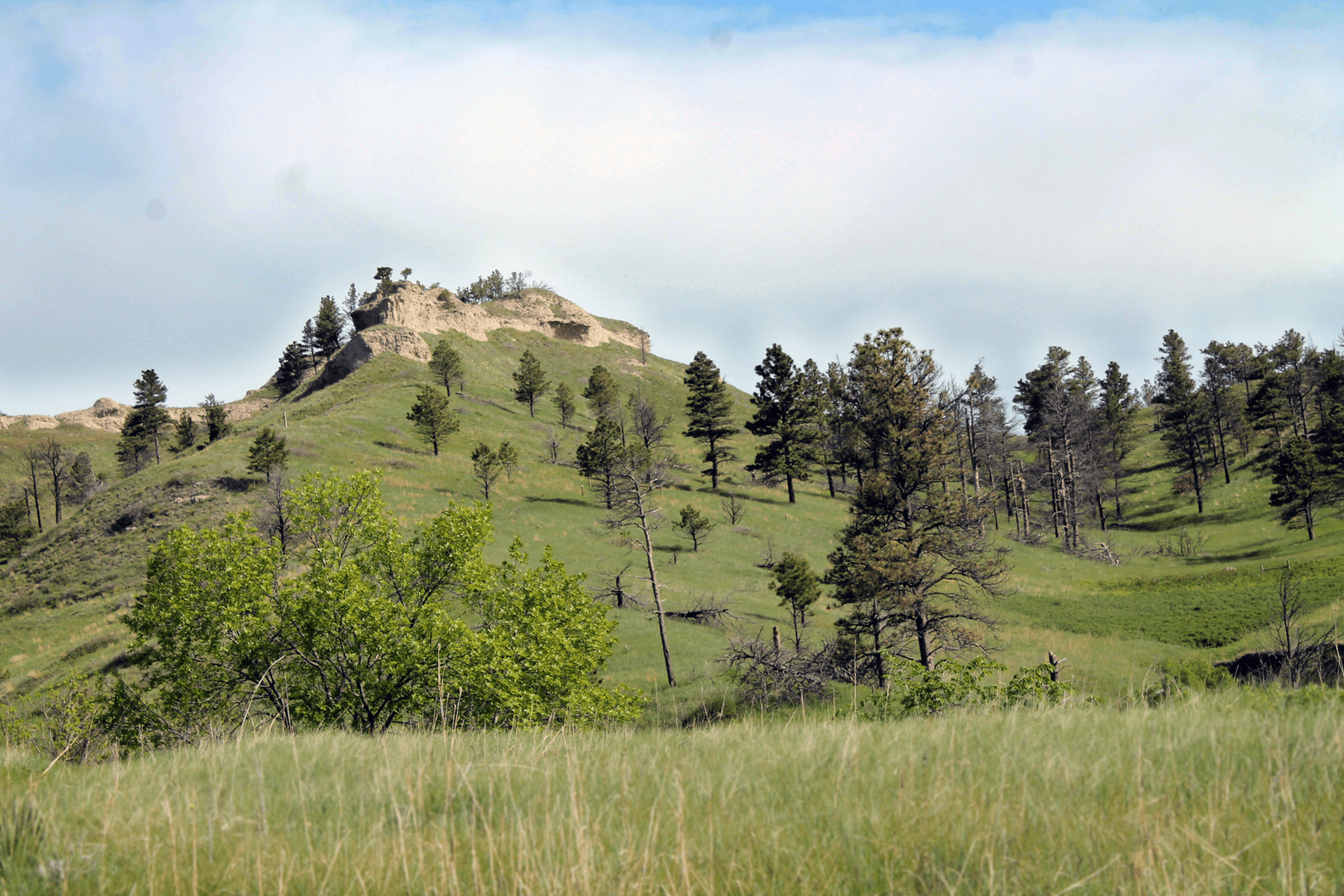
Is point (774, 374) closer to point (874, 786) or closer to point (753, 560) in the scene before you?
point (753, 560)

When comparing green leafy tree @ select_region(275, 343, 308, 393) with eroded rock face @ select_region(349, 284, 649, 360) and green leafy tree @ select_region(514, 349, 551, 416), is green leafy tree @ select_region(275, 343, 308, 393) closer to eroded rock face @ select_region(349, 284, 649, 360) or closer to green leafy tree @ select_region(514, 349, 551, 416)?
eroded rock face @ select_region(349, 284, 649, 360)

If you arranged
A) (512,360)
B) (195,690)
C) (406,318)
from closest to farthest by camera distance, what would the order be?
(195,690), (406,318), (512,360)

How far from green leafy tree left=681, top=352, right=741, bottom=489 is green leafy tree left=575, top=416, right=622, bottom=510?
12.3 meters

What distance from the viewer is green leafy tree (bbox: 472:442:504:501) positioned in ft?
173

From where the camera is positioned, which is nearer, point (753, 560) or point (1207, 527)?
point (753, 560)

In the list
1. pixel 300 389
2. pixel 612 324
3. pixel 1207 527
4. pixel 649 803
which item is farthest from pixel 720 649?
pixel 612 324

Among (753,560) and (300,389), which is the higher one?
(300,389)

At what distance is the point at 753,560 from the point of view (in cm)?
4600

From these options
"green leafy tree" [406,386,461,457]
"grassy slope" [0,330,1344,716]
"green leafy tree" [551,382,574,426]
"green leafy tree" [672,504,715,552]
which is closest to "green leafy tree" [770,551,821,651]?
"grassy slope" [0,330,1344,716]

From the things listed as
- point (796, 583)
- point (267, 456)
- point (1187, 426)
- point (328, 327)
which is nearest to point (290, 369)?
point (328, 327)

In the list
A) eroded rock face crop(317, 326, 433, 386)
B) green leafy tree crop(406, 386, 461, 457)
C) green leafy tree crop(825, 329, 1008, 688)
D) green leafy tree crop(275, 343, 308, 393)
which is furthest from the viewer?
green leafy tree crop(275, 343, 308, 393)

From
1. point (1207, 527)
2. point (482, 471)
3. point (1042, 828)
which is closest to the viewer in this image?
point (1042, 828)

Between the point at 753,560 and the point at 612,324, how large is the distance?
118 meters

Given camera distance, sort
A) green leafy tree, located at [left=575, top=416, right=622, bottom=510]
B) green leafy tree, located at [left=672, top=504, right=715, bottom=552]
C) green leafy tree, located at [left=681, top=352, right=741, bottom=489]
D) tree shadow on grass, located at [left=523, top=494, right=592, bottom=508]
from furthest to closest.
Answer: green leafy tree, located at [left=681, top=352, right=741, bottom=489] < tree shadow on grass, located at [left=523, top=494, right=592, bottom=508] < green leafy tree, located at [left=575, top=416, right=622, bottom=510] < green leafy tree, located at [left=672, top=504, right=715, bottom=552]
